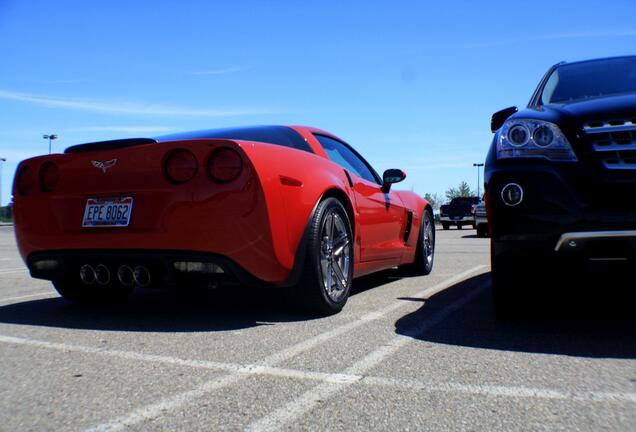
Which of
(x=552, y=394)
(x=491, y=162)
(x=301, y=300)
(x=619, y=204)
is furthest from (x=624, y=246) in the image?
(x=301, y=300)

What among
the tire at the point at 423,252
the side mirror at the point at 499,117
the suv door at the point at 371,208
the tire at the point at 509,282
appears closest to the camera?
the tire at the point at 509,282

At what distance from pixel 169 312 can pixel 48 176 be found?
1187 mm

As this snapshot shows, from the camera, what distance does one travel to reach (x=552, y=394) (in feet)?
7.16

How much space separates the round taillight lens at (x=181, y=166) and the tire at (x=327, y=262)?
79cm

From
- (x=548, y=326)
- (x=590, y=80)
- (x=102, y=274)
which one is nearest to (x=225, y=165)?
(x=102, y=274)

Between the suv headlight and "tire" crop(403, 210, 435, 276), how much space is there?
3047 millimetres

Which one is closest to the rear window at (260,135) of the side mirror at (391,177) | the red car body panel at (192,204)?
the red car body panel at (192,204)

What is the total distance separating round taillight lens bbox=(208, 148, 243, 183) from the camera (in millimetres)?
3336

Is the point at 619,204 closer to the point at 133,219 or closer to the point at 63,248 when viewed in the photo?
the point at 133,219

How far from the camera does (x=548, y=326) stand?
11.2ft

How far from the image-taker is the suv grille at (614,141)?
3000 mm

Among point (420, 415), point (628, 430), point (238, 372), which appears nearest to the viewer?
point (628, 430)

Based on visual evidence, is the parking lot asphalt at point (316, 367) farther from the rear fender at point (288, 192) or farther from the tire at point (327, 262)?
the rear fender at point (288, 192)

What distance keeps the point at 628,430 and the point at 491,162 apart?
69.6 inches
